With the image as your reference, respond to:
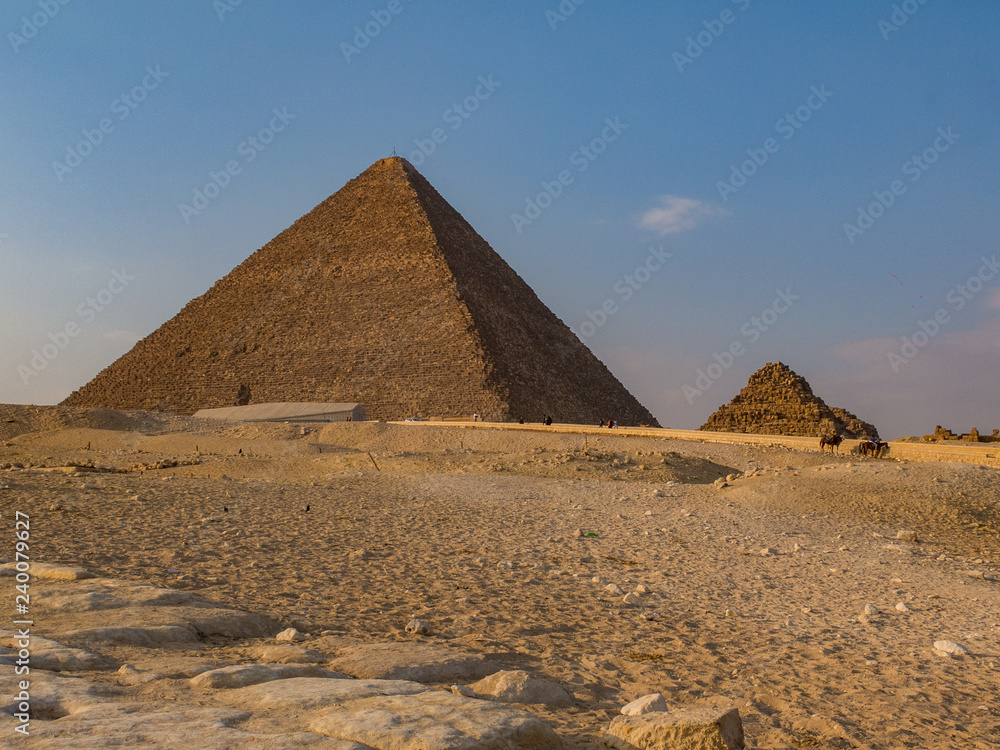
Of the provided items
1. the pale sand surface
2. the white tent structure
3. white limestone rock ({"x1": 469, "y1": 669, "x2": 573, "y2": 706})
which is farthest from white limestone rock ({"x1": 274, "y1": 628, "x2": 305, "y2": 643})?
the white tent structure

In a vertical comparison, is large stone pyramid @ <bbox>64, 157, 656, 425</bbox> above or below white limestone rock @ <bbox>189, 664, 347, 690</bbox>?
above

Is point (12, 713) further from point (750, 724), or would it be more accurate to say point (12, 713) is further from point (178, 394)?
point (178, 394)

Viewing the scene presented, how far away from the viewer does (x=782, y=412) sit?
3164 centimetres

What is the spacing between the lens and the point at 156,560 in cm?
536

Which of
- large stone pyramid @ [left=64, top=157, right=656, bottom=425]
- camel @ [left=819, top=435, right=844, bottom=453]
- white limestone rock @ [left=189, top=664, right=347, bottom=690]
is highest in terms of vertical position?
large stone pyramid @ [left=64, top=157, right=656, bottom=425]

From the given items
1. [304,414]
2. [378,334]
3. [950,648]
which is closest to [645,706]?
[950,648]

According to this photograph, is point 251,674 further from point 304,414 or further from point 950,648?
point 304,414

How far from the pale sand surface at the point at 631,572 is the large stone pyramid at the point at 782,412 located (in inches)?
812

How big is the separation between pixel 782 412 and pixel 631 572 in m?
27.9

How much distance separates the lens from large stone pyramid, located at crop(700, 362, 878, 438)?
31.0m

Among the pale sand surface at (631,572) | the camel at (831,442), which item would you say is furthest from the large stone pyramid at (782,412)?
the pale sand surface at (631,572)

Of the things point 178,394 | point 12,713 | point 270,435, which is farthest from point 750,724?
point 178,394

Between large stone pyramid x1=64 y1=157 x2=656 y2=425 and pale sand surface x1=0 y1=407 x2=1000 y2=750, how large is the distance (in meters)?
41.7

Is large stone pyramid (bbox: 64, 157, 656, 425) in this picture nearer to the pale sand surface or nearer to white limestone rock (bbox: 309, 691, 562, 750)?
the pale sand surface
